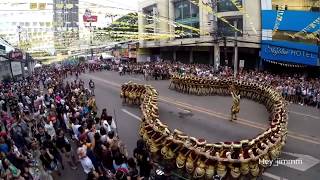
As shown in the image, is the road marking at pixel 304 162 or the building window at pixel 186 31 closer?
the road marking at pixel 304 162

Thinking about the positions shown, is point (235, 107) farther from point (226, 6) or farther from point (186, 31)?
point (186, 31)

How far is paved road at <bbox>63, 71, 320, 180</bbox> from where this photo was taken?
1408cm

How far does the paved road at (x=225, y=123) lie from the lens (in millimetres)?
14082

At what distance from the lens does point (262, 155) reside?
12398 mm

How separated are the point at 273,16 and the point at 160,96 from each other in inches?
559

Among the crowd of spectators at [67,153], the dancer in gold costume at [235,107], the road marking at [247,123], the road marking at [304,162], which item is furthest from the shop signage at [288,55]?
the crowd of spectators at [67,153]

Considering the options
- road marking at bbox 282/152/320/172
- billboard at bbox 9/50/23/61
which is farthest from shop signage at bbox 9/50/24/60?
road marking at bbox 282/152/320/172

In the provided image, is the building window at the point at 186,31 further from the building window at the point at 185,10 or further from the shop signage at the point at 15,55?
the shop signage at the point at 15,55

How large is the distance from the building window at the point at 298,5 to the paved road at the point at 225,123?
456 inches

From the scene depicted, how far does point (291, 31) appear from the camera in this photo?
35250 mm

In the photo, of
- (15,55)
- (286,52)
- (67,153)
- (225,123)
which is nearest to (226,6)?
(286,52)

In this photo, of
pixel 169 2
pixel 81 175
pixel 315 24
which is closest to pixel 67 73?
pixel 169 2

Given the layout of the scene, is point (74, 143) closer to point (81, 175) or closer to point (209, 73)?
point (81, 175)

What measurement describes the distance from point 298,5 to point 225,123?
65.0ft
